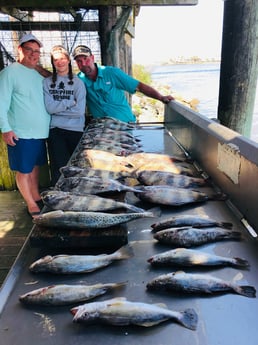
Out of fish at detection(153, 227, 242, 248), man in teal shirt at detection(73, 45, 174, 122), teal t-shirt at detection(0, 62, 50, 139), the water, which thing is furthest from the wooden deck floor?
the water

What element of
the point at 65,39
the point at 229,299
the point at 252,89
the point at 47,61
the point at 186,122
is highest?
the point at 65,39

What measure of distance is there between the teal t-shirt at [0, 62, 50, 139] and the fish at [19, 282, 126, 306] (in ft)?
8.83

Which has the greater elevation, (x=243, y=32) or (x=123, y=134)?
(x=243, y=32)

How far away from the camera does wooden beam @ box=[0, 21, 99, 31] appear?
6.52 meters

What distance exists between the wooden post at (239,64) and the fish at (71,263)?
12.2 feet

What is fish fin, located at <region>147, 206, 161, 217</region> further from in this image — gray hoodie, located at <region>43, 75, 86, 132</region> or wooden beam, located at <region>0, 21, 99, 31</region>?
wooden beam, located at <region>0, 21, 99, 31</region>

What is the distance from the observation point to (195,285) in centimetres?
160

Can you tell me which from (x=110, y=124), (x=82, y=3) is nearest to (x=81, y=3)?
(x=82, y=3)

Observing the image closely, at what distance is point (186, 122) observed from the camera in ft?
13.4

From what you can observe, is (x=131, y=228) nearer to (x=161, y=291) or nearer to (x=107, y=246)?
(x=107, y=246)

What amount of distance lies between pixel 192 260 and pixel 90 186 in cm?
99

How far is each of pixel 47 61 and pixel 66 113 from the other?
270cm

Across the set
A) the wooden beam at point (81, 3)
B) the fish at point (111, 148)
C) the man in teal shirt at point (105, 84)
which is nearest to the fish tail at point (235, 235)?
the fish at point (111, 148)

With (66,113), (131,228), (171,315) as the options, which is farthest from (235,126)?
(171,315)
